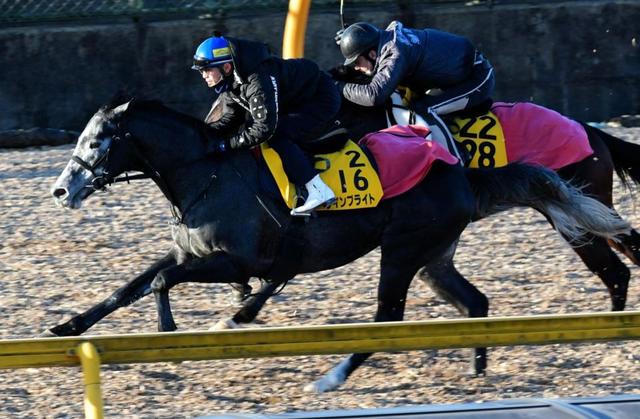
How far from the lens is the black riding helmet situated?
25.2ft

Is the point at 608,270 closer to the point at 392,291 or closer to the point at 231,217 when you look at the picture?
the point at 392,291

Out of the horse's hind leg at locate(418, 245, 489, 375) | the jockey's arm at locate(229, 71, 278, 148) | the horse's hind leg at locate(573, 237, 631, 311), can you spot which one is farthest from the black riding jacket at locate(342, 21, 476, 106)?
the horse's hind leg at locate(573, 237, 631, 311)

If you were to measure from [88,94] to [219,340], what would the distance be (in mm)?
8783

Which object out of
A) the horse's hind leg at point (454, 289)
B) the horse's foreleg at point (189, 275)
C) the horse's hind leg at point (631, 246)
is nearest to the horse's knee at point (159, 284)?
the horse's foreleg at point (189, 275)

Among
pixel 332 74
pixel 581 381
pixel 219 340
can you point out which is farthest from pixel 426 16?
pixel 219 340

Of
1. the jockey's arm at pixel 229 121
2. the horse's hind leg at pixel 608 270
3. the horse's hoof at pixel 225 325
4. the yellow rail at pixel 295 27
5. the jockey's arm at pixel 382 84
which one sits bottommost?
the horse's hoof at pixel 225 325

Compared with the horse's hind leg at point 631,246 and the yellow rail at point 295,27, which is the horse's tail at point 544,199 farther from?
the yellow rail at point 295,27

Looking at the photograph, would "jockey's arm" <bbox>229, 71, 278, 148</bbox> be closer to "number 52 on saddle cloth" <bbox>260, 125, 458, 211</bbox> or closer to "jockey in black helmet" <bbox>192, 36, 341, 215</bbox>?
"jockey in black helmet" <bbox>192, 36, 341, 215</bbox>

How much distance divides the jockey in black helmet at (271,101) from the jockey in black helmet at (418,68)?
458 mm

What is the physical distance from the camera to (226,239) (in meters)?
6.85

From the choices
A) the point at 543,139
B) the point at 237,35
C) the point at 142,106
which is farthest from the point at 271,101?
the point at 237,35

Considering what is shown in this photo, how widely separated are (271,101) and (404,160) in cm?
79

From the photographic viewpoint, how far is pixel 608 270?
7871mm

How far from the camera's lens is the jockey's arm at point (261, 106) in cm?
676
